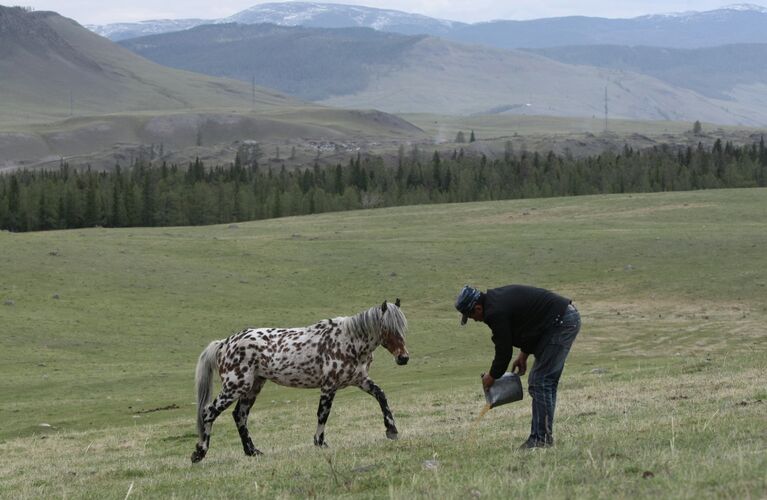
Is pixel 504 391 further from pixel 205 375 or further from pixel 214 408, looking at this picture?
pixel 205 375

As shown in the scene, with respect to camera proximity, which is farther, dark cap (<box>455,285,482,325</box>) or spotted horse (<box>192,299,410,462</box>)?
spotted horse (<box>192,299,410,462</box>)

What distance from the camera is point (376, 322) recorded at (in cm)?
1706

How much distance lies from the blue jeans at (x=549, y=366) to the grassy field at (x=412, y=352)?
2.24 ft

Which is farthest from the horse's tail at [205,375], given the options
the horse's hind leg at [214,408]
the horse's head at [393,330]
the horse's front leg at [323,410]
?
the horse's head at [393,330]

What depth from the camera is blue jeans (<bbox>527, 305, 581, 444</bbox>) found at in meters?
14.6

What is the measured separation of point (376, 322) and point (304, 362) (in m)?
1.32

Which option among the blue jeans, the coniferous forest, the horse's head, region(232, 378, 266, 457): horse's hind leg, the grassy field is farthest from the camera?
the coniferous forest

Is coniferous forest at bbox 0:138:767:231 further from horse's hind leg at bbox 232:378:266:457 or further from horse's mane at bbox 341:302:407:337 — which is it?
horse's mane at bbox 341:302:407:337

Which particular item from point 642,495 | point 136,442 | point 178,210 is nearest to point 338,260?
point 136,442

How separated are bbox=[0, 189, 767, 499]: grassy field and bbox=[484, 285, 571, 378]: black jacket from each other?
4.53ft

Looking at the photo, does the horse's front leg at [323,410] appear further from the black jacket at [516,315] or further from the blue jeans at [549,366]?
the blue jeans at [549,366]

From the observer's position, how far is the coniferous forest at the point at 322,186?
12406cm

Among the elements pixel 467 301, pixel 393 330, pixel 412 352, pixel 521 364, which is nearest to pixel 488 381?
pixel 521 364

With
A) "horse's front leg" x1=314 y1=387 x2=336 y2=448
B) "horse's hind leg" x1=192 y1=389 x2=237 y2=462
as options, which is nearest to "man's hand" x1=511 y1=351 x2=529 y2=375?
"horse's front leg" x1=314 y1=387 x2=336 y2=448
